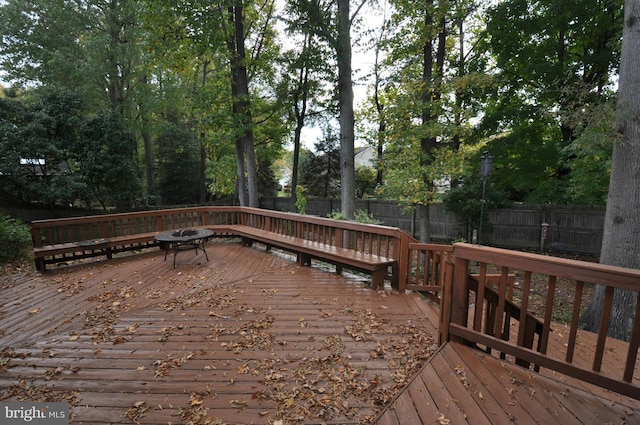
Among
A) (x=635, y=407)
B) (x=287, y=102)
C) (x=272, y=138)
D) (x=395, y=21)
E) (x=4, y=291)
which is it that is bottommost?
(x=4, y=291)

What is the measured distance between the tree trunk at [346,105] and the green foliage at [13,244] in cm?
706

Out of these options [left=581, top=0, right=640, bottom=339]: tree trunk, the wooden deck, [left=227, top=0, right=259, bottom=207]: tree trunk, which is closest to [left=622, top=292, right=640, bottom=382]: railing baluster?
the wooden deck

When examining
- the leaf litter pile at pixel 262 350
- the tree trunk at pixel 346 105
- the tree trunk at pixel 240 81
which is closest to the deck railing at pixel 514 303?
the leaf litter pile at pixel 262 350

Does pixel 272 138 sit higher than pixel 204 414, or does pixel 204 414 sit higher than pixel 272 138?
pixel 272 138

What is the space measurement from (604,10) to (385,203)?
855 centimetres

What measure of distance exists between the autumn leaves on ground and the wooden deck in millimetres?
12

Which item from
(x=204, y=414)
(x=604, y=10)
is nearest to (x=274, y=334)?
(x=204, y=414)

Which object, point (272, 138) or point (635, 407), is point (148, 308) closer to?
point (635, 407)

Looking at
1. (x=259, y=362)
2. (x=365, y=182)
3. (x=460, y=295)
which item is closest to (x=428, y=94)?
(x=460, y=295)

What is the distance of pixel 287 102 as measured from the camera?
39.1ft

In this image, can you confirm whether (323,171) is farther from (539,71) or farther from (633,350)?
(633,350)

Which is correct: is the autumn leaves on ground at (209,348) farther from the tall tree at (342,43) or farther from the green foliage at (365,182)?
the green foliage at (365,182)

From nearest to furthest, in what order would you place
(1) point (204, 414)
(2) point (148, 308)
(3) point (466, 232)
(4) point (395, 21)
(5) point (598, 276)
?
(5) point (598, 276)
(1) point (204, 414)
(2) point (148, 308)
(4) point (395, 21)
(3) point (466, 232)

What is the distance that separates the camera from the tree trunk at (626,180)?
3.81 metres
